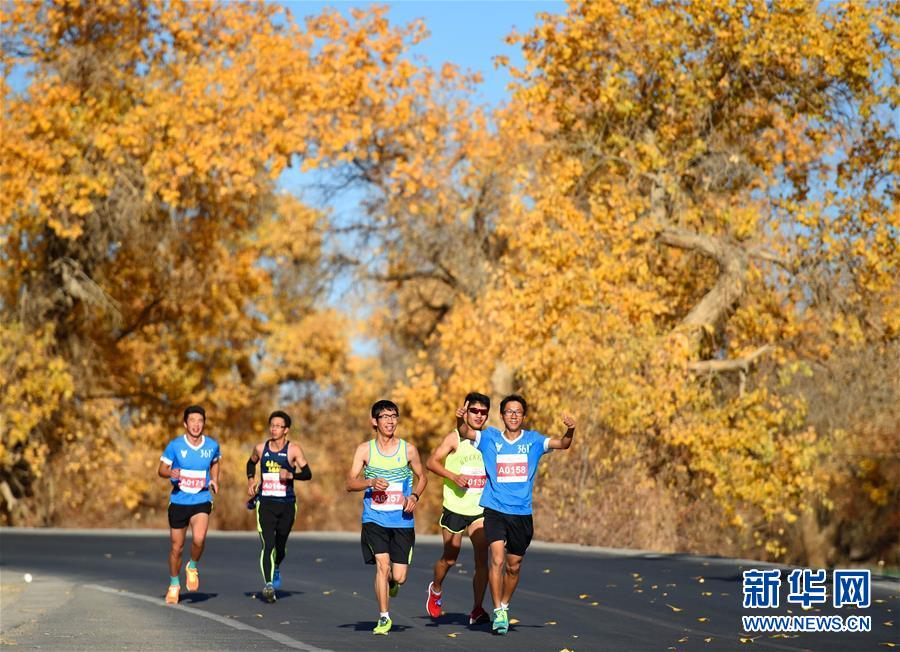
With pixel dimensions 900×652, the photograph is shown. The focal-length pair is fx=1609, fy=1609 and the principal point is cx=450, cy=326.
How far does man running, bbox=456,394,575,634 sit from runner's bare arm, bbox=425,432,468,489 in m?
0.24

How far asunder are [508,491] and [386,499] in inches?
37.7

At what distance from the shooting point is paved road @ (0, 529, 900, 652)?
39.1 feet

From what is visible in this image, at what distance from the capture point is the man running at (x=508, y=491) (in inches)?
492

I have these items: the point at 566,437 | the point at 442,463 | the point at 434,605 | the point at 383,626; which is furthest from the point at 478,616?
the point at 566,437

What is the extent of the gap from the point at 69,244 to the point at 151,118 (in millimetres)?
3633

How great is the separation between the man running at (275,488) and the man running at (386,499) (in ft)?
8.74

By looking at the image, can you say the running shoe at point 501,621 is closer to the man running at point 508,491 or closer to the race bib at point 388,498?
the man running at point 508,491

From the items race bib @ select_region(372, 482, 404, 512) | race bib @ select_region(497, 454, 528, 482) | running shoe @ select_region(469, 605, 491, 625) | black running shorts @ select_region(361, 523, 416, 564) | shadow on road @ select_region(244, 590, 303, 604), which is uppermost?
race bib @ select_region(497, 454, 528, 482)

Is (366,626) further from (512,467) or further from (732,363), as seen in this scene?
(732,363)

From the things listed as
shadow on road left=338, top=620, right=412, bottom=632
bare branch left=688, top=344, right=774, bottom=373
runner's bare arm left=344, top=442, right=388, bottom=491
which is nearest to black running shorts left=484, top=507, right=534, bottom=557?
runner's bare arm left=344, top=442, right=388, bottom=491

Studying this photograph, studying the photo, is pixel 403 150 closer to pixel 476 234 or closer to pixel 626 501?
pixel 476 234

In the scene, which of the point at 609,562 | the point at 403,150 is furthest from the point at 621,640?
the point at 403,150

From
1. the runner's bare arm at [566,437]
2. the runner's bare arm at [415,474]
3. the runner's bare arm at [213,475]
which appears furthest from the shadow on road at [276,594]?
the runner's bare arm at [566,437]

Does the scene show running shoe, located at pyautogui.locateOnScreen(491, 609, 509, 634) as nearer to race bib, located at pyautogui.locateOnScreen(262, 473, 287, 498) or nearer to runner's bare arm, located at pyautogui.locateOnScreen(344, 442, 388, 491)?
runner's bare arm, located at pyautogui.locateOnScreen(344, 442, 388, 491)
